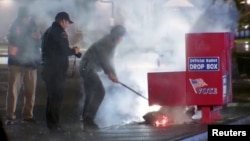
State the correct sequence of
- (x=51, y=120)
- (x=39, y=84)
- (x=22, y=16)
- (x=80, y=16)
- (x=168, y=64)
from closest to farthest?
1. (x=51, y=120)
2. (x=22, y=16)
3. (x=168, y=64)
4. (x=80, y=16)
5. (x=39, y=84)

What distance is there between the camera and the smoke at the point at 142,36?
13.3 meters

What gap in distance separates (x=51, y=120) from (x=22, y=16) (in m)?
1.80

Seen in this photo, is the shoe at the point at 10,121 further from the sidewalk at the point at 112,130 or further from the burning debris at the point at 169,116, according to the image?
the burning debris at the point at 169,116

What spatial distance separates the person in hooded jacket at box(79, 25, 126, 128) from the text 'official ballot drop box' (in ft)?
2.62

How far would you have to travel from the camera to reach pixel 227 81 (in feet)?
39.2

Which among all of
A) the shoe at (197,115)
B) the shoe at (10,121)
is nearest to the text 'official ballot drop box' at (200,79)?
the shoe at (197,115)

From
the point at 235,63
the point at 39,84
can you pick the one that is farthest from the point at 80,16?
the point at 235,63

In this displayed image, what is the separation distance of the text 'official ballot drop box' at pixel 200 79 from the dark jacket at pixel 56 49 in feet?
6.16

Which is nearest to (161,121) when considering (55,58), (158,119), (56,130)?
(158,119)

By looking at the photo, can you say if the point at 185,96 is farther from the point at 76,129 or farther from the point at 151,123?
the point at 76,129

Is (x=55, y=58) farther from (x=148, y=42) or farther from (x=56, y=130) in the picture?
(x=148, y=42)

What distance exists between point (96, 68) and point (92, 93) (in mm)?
408

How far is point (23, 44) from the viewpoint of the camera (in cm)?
1139

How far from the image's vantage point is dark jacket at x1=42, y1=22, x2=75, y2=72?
10.4m
